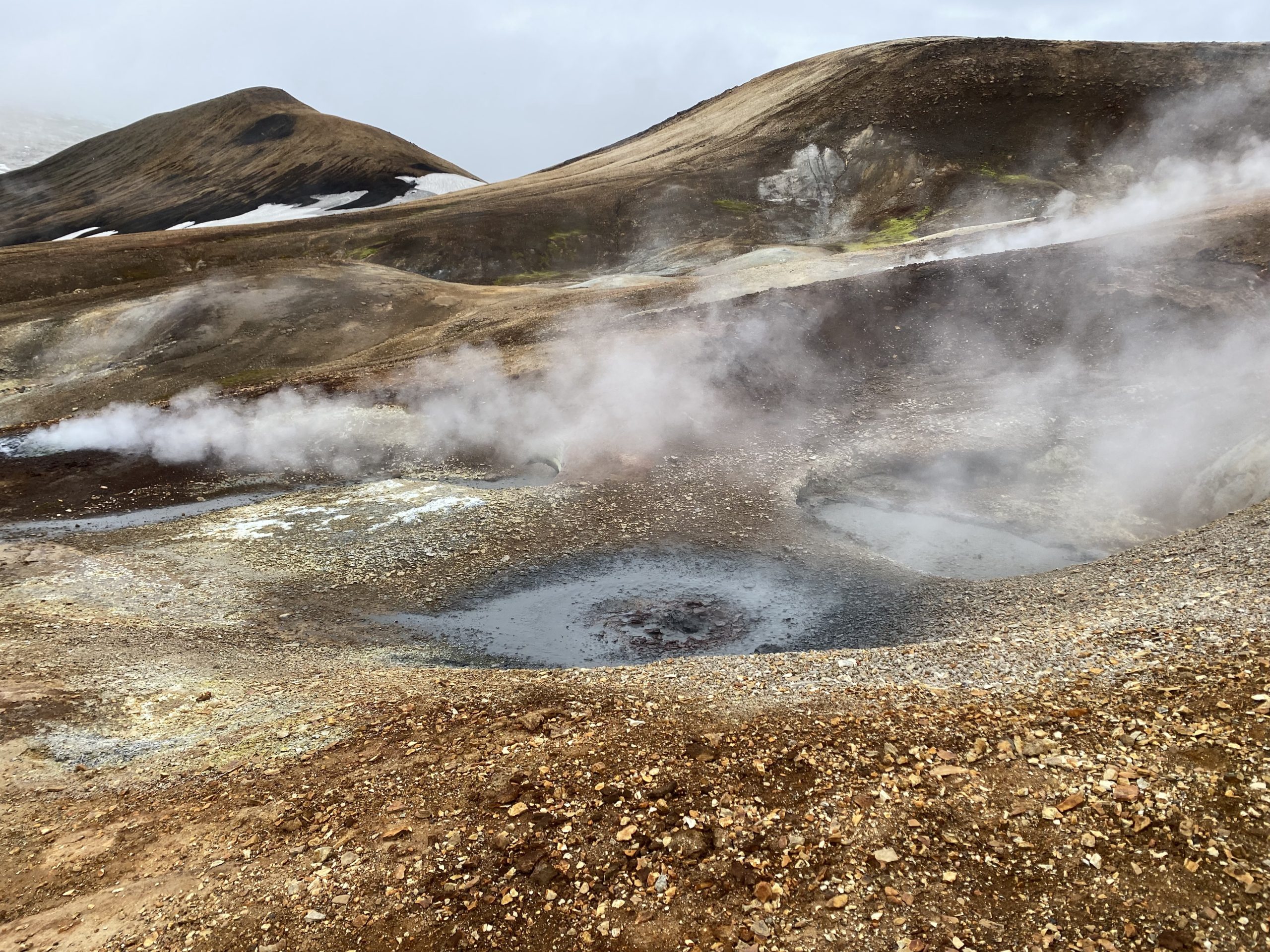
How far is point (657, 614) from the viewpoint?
51.9 feet

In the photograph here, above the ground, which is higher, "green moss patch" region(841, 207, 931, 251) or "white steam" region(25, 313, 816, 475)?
"green moss patch" region(841, 207, 931, 251)

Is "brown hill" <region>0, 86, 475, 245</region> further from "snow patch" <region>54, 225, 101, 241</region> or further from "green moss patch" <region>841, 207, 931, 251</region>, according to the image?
"green moss patch" <region>841, 207, 931, 251</region>

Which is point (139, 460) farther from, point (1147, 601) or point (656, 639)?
point (1147, 601)

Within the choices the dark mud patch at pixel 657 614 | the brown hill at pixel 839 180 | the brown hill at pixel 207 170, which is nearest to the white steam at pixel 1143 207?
the brown hill at pixel 839 180

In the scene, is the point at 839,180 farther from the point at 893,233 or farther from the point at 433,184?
the point at 433,184

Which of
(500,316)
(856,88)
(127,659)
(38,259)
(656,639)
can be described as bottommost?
(656,639)

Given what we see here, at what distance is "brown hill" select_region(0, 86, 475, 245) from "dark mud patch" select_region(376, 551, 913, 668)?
72919 millimetres

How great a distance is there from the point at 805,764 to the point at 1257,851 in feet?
14.3

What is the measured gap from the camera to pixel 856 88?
67.8 metres

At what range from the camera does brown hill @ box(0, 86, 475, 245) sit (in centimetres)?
8138

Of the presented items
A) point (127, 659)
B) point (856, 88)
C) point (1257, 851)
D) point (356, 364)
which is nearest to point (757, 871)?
point (1257, 851)

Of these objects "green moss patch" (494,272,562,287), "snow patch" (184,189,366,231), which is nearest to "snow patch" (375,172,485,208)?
"snow patch" (184,189,366,231)

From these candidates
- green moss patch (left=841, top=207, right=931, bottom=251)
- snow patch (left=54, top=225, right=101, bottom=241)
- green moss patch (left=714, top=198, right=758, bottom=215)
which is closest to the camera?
green moss patch (left=841, top=207, right=931, bottom=251)

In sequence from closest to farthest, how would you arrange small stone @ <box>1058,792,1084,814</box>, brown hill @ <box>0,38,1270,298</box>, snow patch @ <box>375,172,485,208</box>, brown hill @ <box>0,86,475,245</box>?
1. small stone @ <box>1058,792,1084,814</box>
2. brown hill @ <box>0,38,1270,298</box>
3. snow patch @ <box>375,172,485,208</box>
4. brown hill @ <box>0,86,475,245</box>
